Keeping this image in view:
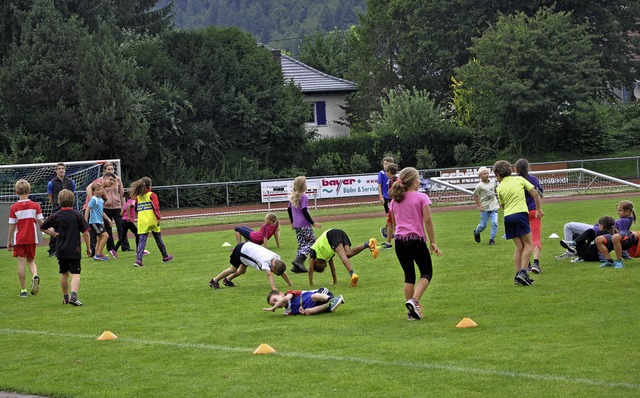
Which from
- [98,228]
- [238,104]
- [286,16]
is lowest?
[98,228]

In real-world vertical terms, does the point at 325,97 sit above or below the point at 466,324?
above

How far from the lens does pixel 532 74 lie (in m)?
48.9

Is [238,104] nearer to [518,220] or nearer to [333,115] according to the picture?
[333,115]

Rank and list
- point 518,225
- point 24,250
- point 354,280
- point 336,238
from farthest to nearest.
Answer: point 24,250, point 354,280, point 336,238, point 518,225

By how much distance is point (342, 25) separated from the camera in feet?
543

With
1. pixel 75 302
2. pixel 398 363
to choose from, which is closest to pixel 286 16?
pixel 75 302

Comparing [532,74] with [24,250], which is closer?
[24,250]

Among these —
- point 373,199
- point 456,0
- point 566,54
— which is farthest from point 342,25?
point 373,199

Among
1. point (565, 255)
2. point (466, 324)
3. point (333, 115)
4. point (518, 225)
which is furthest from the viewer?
point (333, 115)

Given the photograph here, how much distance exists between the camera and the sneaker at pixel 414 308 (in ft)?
40.1

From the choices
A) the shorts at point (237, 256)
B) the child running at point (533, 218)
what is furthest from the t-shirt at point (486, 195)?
the shorts at point (237, 256)

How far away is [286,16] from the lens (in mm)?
171375

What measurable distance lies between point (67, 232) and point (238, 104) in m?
34.2

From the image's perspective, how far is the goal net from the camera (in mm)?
31844
